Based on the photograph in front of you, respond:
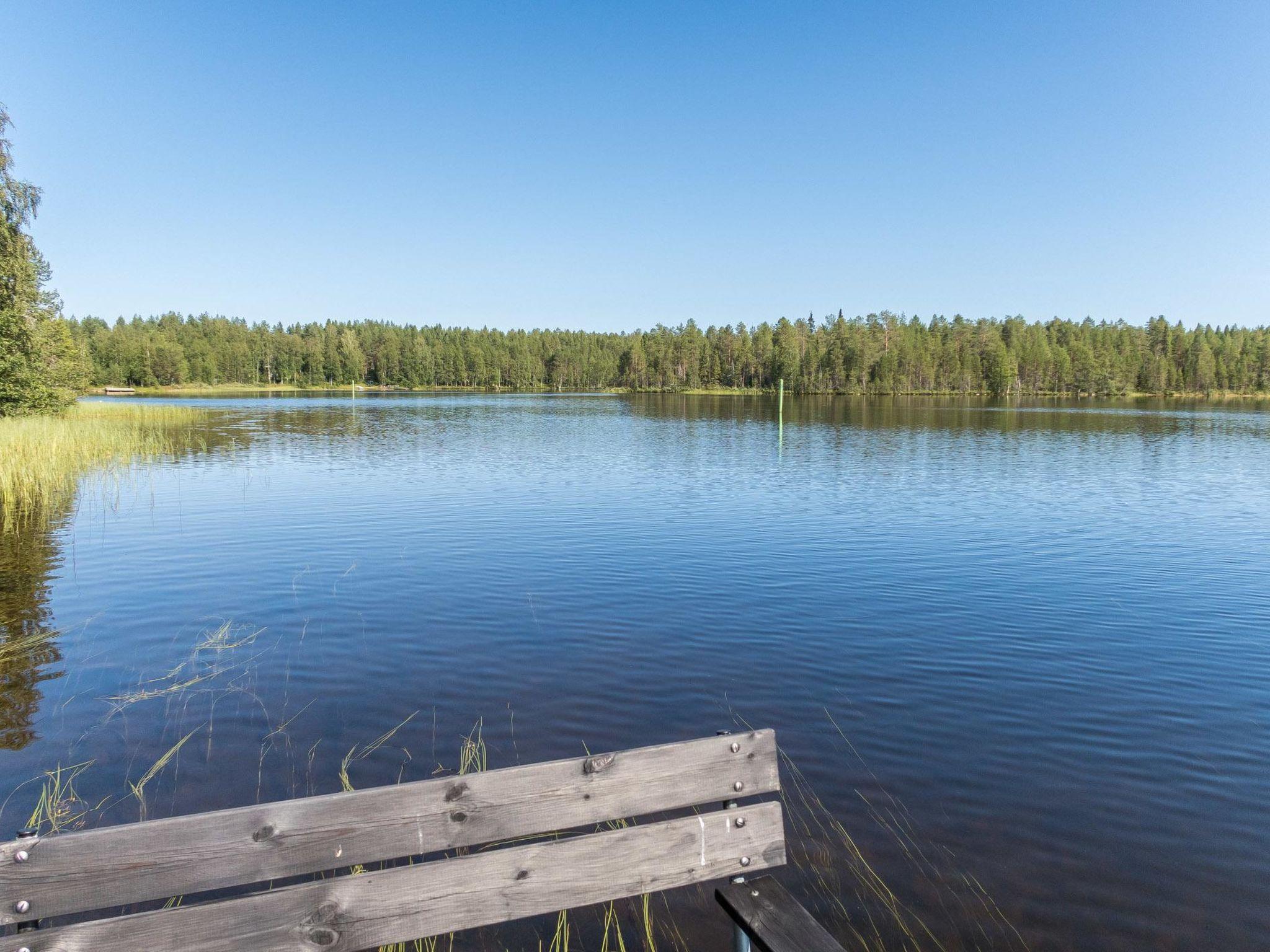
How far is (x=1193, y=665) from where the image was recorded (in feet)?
35.1

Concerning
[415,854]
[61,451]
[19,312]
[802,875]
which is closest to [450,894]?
[415,854]

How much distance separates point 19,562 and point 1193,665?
2066 cm

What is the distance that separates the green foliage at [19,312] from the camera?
33.3m

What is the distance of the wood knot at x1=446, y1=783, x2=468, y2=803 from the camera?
312 cm

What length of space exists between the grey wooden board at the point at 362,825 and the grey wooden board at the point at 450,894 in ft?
0.28

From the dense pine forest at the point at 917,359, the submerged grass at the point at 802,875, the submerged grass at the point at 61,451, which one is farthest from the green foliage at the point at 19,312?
the dense pine forest at the point at 917,359

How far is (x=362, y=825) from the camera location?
3.04 m

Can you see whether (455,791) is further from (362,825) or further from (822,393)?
(822,393)

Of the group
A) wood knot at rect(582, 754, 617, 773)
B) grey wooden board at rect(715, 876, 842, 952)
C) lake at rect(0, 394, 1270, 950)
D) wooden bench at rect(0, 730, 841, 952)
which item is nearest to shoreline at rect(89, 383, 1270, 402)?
lake at rect(0, 394, 1270, 950)

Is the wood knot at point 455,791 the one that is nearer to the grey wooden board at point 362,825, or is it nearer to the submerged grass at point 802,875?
the grey wooden board at point 362,825

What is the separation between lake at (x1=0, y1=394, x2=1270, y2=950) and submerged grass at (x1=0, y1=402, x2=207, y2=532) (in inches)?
60.3

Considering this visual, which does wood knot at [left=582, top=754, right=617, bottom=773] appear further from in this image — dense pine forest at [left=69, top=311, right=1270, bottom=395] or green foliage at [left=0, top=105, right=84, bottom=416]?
dense pine forest at [left=69, top=311, right=1270, bottom=395]

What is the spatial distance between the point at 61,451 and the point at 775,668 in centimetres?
3074

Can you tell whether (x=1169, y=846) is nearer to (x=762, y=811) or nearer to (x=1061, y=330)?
(x=762, y=811)
